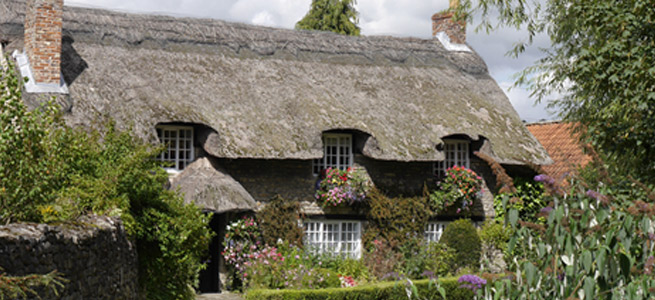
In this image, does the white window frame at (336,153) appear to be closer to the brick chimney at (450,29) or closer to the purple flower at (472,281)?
the brick chimney at (450,29)

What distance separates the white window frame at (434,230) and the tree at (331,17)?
13.2 meters

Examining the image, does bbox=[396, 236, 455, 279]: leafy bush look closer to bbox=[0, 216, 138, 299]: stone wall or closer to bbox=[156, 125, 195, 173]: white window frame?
bbox=[156, 125, 195, 173]: white window frame

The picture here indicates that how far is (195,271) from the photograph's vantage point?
1231 centimetres

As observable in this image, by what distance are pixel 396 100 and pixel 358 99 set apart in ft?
3.73

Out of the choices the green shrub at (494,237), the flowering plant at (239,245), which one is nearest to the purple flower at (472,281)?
the flowering plant at (239,245)

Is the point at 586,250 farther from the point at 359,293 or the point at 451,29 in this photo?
the point at 451,29

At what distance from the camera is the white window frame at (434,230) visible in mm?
18375

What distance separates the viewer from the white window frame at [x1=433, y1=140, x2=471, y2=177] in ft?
62.0

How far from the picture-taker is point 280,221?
636 inches

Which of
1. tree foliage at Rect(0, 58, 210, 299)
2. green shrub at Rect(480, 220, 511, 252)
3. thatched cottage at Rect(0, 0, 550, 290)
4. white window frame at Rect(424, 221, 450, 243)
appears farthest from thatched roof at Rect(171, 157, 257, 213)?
green shrub at Rect(480, 220, 511, 252)

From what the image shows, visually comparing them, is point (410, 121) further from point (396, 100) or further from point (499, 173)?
point (499, 173)

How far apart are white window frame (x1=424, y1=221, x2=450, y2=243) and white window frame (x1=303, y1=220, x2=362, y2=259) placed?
1815mm

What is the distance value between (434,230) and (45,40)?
9656 millimetres

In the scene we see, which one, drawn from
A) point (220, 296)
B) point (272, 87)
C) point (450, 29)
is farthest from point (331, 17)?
point (220, 296)
